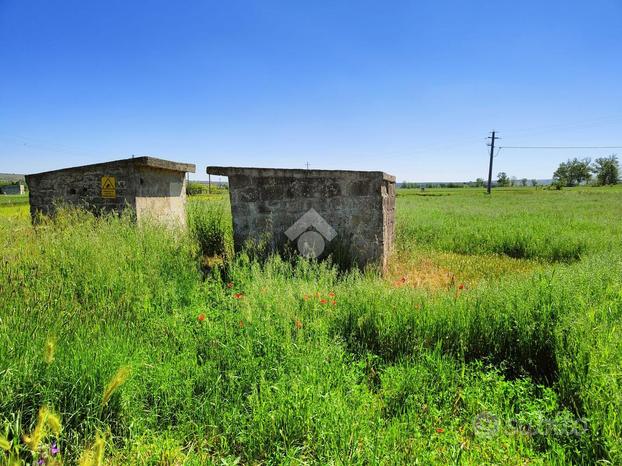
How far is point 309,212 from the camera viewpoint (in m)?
6.20

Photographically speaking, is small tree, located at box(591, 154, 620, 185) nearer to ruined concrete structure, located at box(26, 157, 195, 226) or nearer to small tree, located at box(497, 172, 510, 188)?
small tree, located at box(497, 172, 510, 188)

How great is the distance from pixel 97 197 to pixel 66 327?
4.51m

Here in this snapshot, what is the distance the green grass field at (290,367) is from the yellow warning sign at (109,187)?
1952 mm

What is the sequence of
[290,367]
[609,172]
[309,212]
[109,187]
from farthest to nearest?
[609,172] → [109,187] → [309,212] → [290,367]

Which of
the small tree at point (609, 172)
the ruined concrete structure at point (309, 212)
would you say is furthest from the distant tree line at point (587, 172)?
the ruined concrete structure at point (309, 212)

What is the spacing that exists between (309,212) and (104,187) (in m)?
4.02

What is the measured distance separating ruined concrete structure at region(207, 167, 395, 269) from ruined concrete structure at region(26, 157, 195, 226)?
1649mm

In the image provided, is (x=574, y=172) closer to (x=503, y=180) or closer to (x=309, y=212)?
(x=503, y=180)

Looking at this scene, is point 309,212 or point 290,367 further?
point 309,212

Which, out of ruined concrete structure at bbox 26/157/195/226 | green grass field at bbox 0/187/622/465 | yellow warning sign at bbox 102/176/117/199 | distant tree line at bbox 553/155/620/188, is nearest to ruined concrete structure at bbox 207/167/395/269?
ruined concrete structure at bbox 26/157/195/226

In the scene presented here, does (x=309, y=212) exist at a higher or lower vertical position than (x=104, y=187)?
lower

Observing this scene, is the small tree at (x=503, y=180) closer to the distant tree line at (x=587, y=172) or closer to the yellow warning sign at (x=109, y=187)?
the distant tree line at (x=587, y=172)

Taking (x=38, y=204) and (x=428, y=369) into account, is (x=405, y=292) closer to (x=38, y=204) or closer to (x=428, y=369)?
(x=428, y=369)

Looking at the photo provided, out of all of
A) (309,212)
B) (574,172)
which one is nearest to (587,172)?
(574,172)
